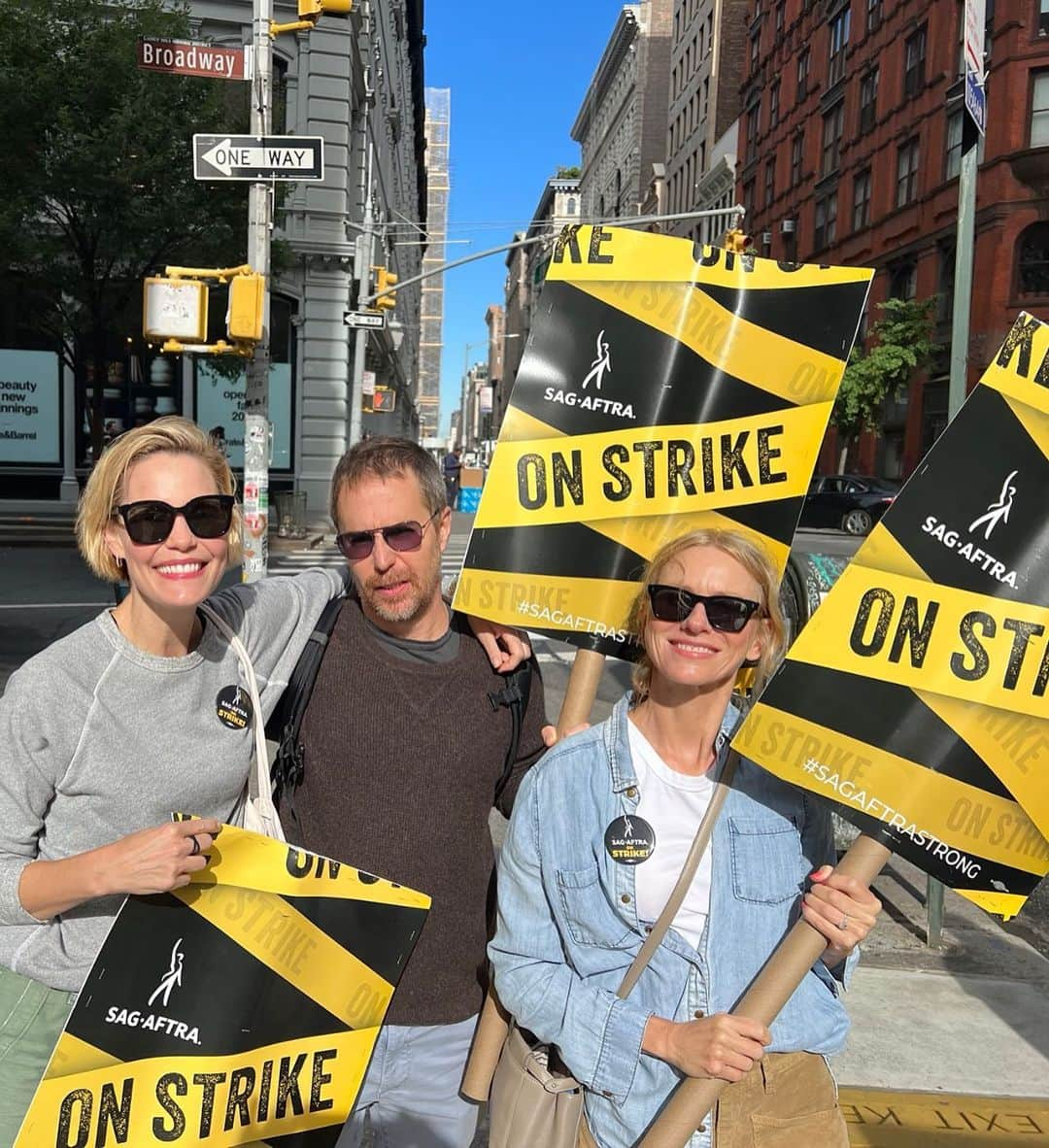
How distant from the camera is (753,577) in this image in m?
2.04

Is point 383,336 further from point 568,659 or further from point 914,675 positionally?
point 914,675

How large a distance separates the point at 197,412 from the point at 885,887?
2257 centimetres

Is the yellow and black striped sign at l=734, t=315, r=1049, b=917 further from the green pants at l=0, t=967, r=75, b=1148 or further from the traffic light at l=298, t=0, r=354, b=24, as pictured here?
the traffic light at l=298, t=0, r=354, b=24

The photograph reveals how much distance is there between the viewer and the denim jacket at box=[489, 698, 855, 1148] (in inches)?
74.9

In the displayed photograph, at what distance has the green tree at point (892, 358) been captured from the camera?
3359 centimetres

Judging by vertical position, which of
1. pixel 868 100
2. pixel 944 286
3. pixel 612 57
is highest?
pixel 612 57

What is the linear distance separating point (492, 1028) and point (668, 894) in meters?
0.61

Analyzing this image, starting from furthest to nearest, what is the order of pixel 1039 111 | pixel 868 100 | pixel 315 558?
pixel 868 100 → pixel 1039 111 → pixel 315 558

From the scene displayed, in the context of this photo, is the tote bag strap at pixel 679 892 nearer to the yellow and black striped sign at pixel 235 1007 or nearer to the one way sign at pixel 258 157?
the yellow and black striped sign at pixel 235 1007

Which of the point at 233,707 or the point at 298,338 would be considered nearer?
the point at 233,707

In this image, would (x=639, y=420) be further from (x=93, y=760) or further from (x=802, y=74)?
(x=802, y=74)

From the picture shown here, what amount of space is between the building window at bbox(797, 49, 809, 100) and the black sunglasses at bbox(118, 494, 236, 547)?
2019 inches

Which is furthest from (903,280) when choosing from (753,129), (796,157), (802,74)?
(753,129)

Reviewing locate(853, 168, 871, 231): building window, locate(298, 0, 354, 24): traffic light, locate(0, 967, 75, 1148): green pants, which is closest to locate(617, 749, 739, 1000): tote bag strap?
locate(0, 967, 75, 1148): green pants
